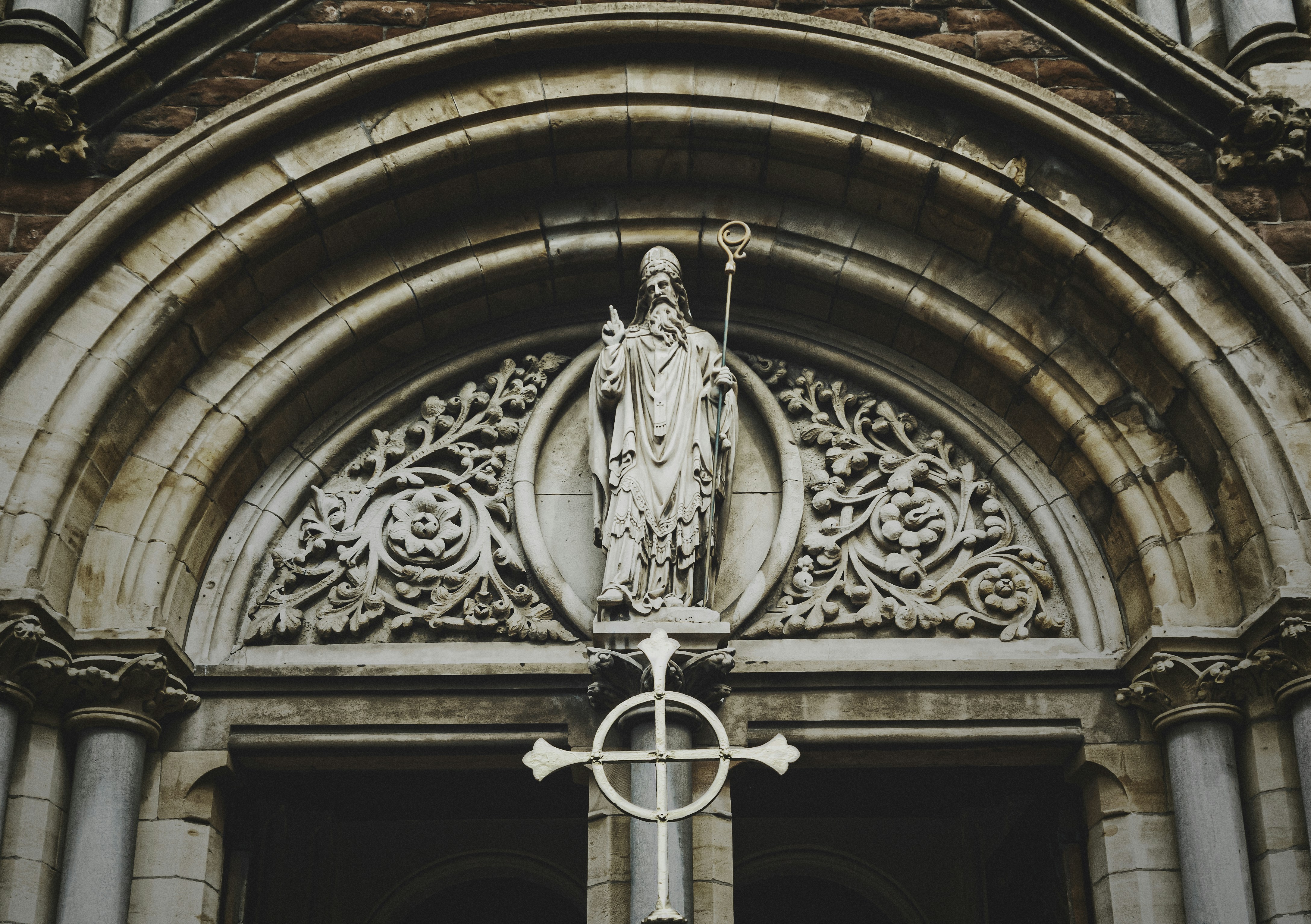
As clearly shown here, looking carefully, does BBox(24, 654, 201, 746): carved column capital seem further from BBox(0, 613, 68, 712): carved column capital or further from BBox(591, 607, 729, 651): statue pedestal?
BBox(591, 607, 729, 651): statue pedestal

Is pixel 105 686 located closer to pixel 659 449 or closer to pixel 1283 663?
pixel 659 449

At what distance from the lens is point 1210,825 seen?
612 centimetres

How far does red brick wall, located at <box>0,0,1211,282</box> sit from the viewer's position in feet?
23.2

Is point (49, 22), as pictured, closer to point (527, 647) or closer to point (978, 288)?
point (527, 647)

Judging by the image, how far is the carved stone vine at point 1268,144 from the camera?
689 centimetres

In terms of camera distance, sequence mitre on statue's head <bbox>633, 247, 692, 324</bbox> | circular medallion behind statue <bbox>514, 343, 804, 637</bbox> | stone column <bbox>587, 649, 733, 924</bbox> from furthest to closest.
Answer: mitre on statue's head <bbox>633, 247, 692, 324</bbox>, circular medallion behind statue <bbox>514, 343, 804, 637</bbox>, stone column <bbox>587, 649, 733, 924</bbox>

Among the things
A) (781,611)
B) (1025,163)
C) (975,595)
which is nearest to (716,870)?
(781,611)

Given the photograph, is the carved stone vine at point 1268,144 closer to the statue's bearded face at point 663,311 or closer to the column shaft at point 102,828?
the statue's bearded face at point 663,311

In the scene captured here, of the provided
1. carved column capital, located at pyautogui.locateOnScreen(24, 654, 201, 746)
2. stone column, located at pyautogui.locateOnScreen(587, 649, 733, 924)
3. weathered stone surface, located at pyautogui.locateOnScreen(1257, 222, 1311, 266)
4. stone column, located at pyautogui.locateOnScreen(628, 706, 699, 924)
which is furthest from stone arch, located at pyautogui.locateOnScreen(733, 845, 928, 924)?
weathered stone surface, located at pyautogui.locateOnScreen(1257, 222, 1311, 266)

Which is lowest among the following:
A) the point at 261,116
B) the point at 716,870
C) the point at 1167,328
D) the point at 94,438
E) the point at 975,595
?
the point at 716,870

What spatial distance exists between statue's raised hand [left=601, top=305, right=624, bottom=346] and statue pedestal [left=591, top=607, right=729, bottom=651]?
1437mm

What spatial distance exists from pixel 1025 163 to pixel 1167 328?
3.40 ft

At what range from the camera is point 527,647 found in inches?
276

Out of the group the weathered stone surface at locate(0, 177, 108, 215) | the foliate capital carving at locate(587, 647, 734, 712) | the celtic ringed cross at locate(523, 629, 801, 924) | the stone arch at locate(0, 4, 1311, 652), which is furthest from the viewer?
the weathered stone surface at locate(0, 177, 108, 215)
